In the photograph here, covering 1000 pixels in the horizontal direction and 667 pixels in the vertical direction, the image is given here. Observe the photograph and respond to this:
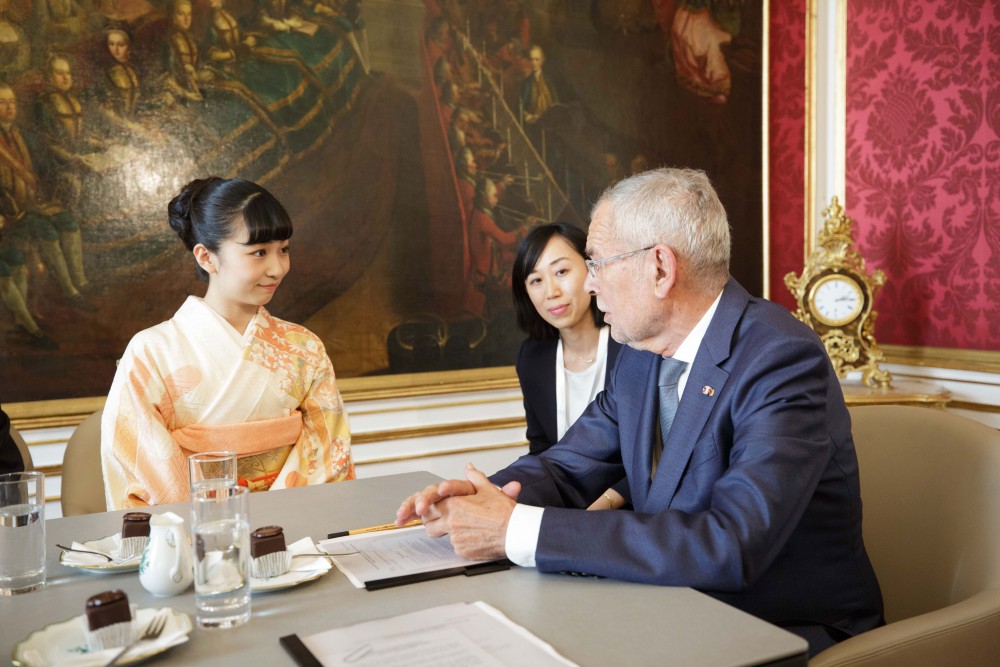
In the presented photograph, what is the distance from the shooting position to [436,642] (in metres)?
1.14

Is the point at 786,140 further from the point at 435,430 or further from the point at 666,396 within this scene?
the point at 666,396

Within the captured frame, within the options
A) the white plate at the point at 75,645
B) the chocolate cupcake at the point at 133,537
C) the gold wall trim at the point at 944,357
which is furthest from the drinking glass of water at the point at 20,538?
the gold wall trim at the point at 944,357

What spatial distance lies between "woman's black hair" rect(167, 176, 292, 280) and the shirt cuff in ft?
5.24

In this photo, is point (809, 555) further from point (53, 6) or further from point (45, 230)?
point (53, 6)

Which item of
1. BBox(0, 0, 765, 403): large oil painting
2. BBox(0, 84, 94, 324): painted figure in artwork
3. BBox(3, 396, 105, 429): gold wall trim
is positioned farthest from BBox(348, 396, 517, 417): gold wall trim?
BBox(0, 84, 94, 324): painted figure in artwork

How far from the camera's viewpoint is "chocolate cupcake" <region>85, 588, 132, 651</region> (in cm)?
112

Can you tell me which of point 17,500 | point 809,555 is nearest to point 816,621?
point 809,555

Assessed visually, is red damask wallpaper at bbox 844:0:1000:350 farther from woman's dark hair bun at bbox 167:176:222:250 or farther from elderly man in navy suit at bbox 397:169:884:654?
woman's dark hair bun at bbox 167:176:222:250

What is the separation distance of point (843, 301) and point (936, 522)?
2.55 m

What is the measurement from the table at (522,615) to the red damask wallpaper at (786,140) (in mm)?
3988

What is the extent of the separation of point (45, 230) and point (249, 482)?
1.57 metres

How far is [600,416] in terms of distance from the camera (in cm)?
214

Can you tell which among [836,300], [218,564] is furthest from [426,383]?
[218,564]

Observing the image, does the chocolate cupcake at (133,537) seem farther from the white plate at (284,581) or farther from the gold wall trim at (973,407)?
the gold wall trim at (973,407)
